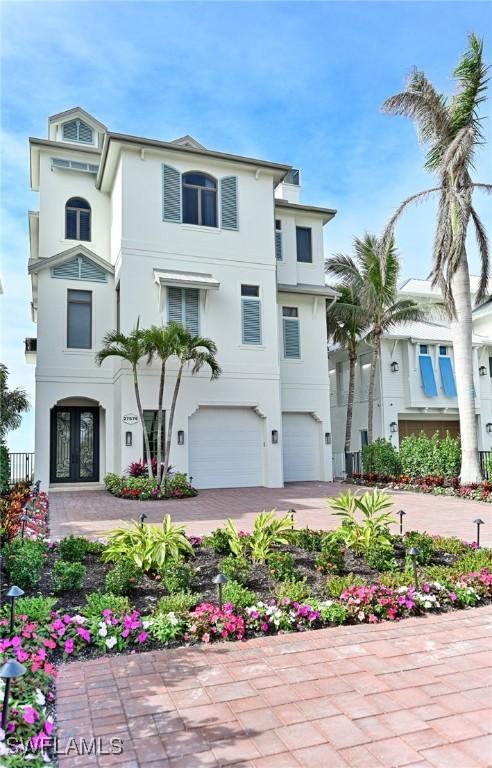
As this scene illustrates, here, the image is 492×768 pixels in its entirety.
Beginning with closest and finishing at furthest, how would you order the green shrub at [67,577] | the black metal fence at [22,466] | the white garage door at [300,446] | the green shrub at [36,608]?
the green shrub at [36,608] < the green shrub at [67,577] < the black metal fence at [22,466] < the white garage door at [300,446]

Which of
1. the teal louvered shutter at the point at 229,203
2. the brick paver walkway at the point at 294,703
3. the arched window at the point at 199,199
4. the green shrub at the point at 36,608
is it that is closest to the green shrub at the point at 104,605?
the green shrub at the point at 36,608

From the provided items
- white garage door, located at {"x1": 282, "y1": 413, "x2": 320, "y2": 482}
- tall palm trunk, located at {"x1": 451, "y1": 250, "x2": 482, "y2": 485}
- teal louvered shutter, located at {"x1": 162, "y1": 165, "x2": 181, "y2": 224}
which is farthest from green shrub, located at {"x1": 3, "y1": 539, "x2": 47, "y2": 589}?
white garage door, located at {"x1": 282, "y1": 413, "x2": 320, "y2": 482}

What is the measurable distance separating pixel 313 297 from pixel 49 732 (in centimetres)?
1834

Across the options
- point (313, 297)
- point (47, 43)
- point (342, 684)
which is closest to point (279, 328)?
point (313, 297)

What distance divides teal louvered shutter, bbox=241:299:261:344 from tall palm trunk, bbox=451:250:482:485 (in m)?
5.93

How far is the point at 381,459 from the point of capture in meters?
18.9

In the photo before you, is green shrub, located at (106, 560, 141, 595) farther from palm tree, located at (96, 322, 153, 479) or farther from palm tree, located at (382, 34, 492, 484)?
palm tree, located at (382, 34, 492, 484)

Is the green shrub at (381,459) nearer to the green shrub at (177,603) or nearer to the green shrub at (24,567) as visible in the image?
the green shrub at (24,567)

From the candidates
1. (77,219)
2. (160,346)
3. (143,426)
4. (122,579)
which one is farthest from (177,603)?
(77,219)

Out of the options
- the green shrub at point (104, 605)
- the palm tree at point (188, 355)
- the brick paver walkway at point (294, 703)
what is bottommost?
the brick paver walkway at point (294, 703)

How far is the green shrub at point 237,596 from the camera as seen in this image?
4.90m

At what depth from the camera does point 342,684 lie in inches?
145

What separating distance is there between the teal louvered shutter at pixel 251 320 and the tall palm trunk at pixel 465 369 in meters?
5.93

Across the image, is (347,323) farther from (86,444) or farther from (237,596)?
(237,596)
